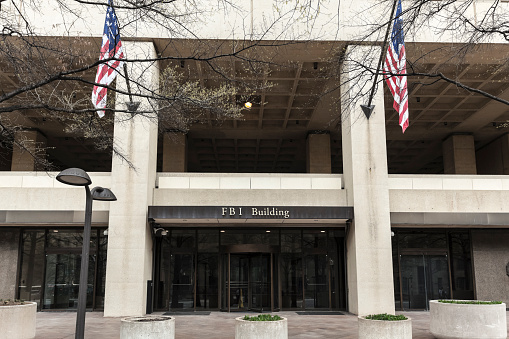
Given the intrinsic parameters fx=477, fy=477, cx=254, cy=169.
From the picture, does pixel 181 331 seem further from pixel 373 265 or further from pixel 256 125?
pixel 256 125

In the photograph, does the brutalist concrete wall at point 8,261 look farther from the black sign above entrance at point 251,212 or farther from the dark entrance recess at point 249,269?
the black sign above entrance at point 251,212

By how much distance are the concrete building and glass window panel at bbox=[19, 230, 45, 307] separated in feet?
0.14

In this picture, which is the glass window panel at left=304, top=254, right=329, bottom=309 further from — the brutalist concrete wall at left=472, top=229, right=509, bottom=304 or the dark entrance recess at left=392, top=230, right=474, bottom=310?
the brutalist concrete wall at left=472, top=229, right=509, bottom=304

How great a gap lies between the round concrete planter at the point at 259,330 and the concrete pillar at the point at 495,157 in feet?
69.9

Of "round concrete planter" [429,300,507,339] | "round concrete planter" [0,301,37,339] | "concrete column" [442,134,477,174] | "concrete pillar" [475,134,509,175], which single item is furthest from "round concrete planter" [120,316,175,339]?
"concrete pillar" [475,134,509,175]

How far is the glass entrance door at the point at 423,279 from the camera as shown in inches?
782

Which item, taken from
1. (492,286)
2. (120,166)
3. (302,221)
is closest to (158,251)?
(120,166)

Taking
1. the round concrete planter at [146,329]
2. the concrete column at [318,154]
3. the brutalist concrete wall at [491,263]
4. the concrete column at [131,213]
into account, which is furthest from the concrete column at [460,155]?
the round concrete planter at [146,329]

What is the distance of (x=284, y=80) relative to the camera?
20797 mm

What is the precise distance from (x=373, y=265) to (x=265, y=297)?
178 inches

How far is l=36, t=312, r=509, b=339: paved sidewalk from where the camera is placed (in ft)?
40.6

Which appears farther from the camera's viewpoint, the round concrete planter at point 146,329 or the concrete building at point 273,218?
the concrete building at point 273,218

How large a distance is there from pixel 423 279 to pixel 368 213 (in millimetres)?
4967

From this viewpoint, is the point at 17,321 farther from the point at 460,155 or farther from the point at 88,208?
the point at 460,155
